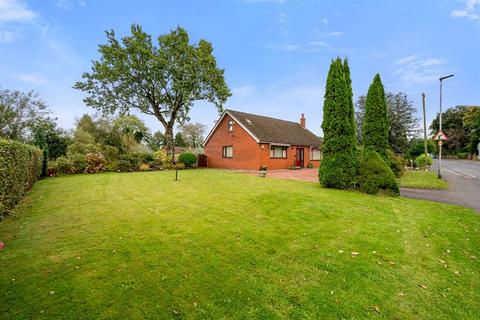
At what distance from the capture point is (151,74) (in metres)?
24.2

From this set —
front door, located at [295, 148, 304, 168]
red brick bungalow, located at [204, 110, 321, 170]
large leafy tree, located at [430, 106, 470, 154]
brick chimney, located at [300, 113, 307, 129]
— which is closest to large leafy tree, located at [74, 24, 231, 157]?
red brick bungalow, located at [204, 110, 321, 170]

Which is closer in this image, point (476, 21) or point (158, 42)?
point (476, 21)

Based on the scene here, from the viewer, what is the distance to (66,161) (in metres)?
17.5

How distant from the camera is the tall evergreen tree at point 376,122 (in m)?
15.3

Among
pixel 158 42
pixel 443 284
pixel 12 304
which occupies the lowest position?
pixel 443 284

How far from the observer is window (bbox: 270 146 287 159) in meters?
23.2

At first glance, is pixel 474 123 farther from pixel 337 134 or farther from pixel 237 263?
pixel 237 263

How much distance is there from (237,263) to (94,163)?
64.7 feet

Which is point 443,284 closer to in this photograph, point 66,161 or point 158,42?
point 66,161

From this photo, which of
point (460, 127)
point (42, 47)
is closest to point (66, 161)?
point (42, 47)

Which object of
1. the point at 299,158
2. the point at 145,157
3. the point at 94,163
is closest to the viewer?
the point at 94,163

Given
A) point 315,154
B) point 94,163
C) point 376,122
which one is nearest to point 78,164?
point 94,163

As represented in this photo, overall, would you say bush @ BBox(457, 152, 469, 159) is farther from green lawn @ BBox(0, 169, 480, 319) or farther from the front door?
green lawn @ BBox(0, 169, 480, 319)

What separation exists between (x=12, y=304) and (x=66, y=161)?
18564 mm
